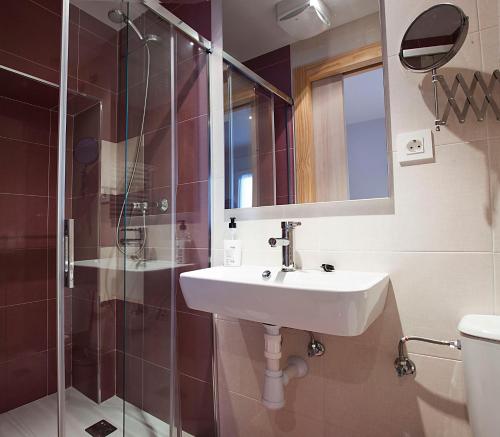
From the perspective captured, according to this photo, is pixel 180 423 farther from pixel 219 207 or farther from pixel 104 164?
pixel 104 164

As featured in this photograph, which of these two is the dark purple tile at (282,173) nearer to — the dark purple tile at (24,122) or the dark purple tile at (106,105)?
the dark purple tile at (106,105)

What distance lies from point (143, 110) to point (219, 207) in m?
0.55

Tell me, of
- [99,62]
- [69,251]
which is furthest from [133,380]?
[99,62]

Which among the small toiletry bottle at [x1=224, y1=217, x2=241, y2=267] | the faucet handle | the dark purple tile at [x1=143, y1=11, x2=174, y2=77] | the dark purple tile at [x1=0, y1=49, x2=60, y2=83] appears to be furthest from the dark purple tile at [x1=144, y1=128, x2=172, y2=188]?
the dark purple tile at [x1=0, y1=49, x2=60, y2=83]

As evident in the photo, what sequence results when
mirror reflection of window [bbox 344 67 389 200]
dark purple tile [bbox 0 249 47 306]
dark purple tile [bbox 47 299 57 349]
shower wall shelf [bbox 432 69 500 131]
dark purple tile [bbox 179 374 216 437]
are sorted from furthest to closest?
dark purple tile [bbox 47 299 57 349], dark purple tile [bbox 0 249 47 306], dark purple tile [bbox 179 374 216 437], mirror reflection of window [bbox 344 67 389 200], shower wall shelf [bbox 432 69 500 131]

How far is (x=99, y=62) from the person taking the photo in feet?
4.89

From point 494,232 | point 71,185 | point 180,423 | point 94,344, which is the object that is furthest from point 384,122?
Answer: point 94,344

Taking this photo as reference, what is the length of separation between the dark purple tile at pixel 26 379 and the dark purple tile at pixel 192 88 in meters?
1.69

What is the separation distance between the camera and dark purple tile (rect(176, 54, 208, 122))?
4.58 ft

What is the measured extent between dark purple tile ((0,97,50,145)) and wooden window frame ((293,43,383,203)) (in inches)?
64.1

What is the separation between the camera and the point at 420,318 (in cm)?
90

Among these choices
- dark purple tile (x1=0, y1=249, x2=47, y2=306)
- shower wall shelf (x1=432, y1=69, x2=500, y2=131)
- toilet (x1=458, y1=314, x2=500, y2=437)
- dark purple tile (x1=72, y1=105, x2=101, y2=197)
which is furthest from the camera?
dark purple tile (x1=0, y1=249, x2=47, y2=306)

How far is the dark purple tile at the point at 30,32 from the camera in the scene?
5.14 feet

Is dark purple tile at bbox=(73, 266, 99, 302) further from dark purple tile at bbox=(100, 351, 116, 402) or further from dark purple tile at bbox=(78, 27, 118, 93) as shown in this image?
dark purple tile at bbox=(78, 27, 118, 93)
